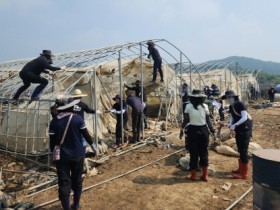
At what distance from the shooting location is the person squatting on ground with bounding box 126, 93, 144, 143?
11.6m

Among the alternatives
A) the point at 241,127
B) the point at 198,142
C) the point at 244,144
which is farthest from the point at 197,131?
the point at 244,144

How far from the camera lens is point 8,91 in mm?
13031

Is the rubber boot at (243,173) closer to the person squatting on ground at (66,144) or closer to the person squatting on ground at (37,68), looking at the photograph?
the person squatting on ground at (66,144)

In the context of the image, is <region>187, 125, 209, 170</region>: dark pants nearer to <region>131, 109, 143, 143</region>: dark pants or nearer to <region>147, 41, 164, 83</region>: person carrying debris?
<region>131, 109, 143, 143</region>: dark pants

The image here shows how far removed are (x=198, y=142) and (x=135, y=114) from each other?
165 inches

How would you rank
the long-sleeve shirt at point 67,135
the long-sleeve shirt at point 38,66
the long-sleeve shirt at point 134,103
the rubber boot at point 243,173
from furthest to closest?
1. the long-sleeve shirt at point 134,103
2. the long-sleeve shirt at point 38,66
3. the rubber boot at point 243,173
4. the long-sleeve shirt at point 67,135

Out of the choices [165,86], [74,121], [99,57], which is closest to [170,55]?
[165,86]

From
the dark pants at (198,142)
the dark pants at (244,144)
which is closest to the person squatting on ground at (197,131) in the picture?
the dark pants at (198,142)

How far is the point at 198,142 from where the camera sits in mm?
7734

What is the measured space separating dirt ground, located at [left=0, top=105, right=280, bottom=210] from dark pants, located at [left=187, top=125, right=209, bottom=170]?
56 cm

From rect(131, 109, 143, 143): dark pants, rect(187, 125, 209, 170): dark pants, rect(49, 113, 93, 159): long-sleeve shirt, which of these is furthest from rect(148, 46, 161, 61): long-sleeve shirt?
rect(49, 113, 93, 159): long-sleeve shirt

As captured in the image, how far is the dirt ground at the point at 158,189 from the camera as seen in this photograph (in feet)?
22.1

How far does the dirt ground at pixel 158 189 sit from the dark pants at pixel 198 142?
21.9 inches

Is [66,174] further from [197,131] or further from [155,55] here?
[155,55]
